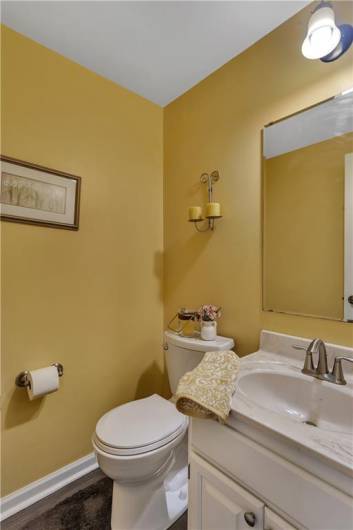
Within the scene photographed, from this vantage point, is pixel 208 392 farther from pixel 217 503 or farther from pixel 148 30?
pixel 148 30

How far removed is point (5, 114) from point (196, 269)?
1.31 metres

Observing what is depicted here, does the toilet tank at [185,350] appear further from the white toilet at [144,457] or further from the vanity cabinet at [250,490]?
the vanity cabinet at [250,490]

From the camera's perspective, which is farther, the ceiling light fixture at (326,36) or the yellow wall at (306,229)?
the yellow wall at (306,229)

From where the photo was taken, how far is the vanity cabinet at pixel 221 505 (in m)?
0.70

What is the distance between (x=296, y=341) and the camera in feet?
3.81

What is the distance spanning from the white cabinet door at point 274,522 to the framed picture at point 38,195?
1452mm

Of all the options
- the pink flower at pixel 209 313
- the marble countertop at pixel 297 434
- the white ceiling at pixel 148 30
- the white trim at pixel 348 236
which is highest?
the white ceiling at pixel 148 30

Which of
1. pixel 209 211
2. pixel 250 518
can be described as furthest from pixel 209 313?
pixel 250 518

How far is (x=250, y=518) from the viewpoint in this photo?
0.72 m

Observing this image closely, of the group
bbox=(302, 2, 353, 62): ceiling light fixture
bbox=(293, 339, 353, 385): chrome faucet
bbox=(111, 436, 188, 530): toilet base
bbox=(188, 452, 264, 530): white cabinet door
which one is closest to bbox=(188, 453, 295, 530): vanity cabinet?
bbox=(188, 452, 264, 530): white cabinet door

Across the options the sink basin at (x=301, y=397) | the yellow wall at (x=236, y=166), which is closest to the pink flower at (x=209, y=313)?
the yellow wall at (x=236, y=166)

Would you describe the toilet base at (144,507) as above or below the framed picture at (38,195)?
below

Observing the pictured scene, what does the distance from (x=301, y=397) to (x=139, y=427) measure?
28.6 inches

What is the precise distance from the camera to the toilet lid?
1079mm
